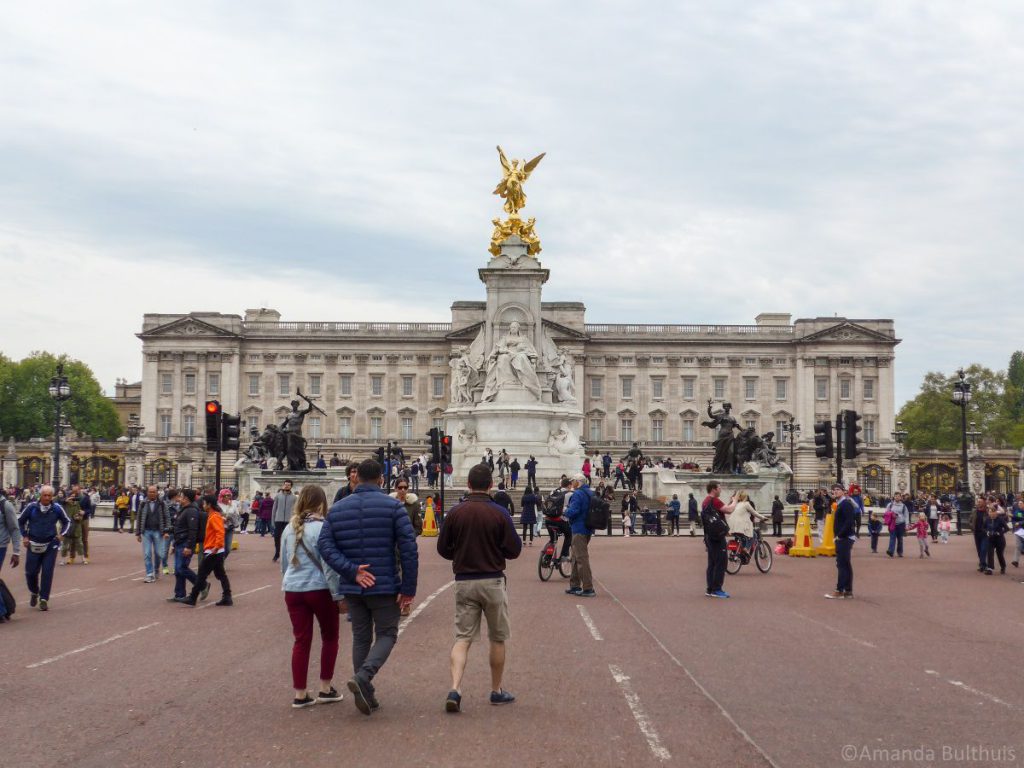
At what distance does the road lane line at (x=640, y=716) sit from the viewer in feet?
25.1

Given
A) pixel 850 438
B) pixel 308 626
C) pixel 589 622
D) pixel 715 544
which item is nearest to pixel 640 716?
pixel 308 626

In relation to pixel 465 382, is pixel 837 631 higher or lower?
lower

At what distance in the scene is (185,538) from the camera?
17.0 m

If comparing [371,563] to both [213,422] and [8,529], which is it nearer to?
[8,529]

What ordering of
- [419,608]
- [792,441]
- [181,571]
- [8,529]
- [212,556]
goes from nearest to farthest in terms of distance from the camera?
[8,529]
[419,608]
[212,556]
[181,571]
[792,441]

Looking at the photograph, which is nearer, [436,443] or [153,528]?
[153,528]

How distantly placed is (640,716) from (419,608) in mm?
7585

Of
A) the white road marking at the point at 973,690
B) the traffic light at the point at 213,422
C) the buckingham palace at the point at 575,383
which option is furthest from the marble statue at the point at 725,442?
the buckingham palace at the point at 575,383

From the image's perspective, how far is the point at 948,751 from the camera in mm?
7809

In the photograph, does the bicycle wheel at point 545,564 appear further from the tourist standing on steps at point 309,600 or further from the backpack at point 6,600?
the tourist standing on steps at point 309,600

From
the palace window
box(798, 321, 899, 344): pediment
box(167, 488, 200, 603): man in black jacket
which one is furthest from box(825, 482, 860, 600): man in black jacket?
box(798, 321, 899, 344): pediment

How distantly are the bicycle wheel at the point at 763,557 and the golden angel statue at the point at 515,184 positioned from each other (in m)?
35.6

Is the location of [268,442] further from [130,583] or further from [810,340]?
[810,340]

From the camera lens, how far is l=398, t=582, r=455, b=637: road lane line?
46.2 feet
